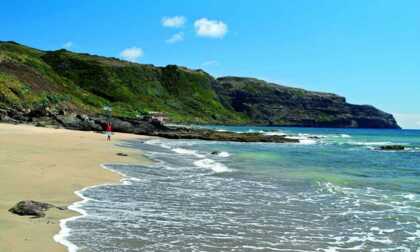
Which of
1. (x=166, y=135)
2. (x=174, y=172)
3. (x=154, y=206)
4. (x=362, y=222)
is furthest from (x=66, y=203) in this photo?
(x=166, y=135)

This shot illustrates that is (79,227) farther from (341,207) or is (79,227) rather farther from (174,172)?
(174,172)

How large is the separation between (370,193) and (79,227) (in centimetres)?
1397

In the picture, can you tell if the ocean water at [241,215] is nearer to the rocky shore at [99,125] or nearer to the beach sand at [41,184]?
the beach sand at [41,184]

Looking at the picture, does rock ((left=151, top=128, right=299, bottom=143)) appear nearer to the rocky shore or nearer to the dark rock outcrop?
the rocky shore

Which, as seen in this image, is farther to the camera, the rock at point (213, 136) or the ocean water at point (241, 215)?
the rock at point (213, 136)

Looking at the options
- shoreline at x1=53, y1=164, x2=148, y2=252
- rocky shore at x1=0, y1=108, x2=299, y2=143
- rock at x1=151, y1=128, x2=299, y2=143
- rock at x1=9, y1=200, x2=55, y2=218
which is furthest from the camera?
rock at x1=151, y1=128, x2=299, y2=143

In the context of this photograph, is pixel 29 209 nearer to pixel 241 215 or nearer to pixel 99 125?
pixel 241 215

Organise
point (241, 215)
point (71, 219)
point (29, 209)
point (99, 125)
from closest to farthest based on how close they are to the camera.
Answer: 1. point (29, 209)
2. point (71, 219)
3. point (241, 215)
4. point (99, 125)

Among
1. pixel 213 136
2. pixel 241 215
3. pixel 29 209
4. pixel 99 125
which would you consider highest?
pixel 99 125

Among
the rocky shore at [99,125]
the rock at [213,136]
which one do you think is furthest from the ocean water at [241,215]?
the rocky shore at [99,125]

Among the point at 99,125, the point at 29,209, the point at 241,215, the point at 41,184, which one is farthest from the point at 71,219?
the point at 99,125

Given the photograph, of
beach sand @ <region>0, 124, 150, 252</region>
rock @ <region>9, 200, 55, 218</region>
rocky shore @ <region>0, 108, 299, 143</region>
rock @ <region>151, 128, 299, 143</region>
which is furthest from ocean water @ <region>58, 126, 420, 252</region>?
rocky shore @ <region>0, 108, 299, 143</region>

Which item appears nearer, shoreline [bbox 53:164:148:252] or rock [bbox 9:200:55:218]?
shoreline [bbox 53:164:148:252]

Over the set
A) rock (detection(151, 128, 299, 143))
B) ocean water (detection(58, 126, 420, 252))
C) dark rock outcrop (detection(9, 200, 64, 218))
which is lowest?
ocean water (detection(58, 126, 420, 252))
